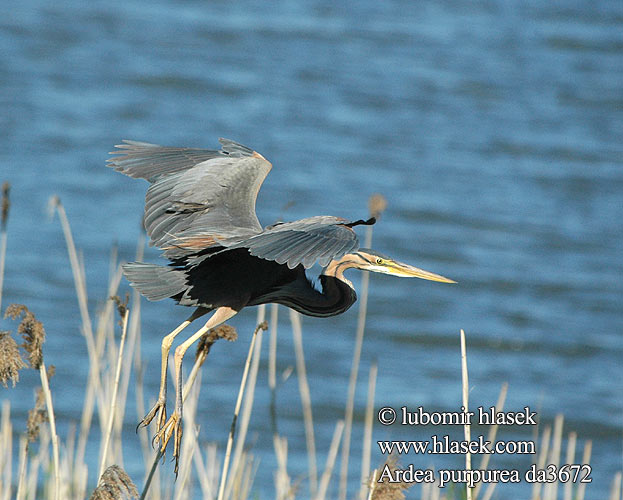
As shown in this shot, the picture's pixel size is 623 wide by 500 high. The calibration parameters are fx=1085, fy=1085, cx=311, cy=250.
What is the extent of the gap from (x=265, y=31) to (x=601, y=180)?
5.00 metres

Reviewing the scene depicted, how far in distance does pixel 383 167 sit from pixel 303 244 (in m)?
7.16

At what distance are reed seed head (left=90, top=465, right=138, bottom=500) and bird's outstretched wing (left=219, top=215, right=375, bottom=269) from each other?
669mm

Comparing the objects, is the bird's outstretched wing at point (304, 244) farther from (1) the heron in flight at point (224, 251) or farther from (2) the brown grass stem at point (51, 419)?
(2) the brown grass stem at point (51, 419)

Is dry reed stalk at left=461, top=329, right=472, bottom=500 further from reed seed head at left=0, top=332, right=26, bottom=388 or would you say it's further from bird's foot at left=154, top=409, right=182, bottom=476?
reed seed head at left=0, top=332, right=26, bottom=388

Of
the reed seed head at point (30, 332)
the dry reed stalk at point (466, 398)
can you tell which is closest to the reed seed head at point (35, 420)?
the reed seed head at point (30, 332)

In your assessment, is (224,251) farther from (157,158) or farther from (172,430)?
(157,158)

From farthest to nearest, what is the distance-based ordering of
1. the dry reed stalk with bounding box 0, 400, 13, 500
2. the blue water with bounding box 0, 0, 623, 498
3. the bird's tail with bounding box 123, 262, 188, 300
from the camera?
the blue water with bounding box 0, 0, 623, 498 → the dry reed stalk with bounding box 0, 400, 13, 500 → the bird's tail with bounding box 123, 262, 188, 300

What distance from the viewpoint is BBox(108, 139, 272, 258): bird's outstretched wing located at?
138 inches

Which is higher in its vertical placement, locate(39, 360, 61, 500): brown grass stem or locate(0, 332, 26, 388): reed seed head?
locate(0, 332, 26, 388): reed seed head

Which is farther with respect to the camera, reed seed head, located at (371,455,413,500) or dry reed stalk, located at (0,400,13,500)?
dry reed stalk, located at (0,400,13,500)

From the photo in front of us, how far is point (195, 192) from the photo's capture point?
3867 millimetres

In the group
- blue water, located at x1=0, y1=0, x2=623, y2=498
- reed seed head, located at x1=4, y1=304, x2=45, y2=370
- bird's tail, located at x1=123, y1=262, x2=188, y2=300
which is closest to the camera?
reed seed head, located at x1=4, y1=304, x2=45, y2=370

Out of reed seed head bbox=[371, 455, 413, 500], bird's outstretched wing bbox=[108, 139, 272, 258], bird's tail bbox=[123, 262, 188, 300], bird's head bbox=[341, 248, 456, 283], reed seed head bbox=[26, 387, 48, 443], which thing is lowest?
reed seed head bbox=[371, 455, 413, 500]

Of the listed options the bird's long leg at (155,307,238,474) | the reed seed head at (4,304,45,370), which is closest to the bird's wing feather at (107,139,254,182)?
the bird's long leg at (155,307,238,474)
